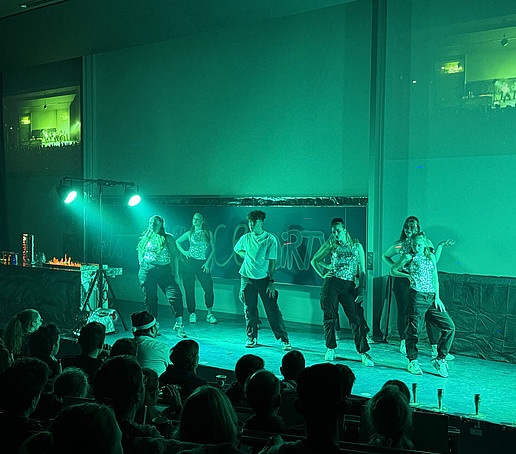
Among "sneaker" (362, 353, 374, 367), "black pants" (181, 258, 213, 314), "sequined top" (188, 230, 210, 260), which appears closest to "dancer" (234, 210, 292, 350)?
"sneaker" (362, 353, 374, 367)

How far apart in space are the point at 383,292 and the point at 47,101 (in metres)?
8.32

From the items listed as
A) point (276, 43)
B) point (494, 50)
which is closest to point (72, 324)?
point (276, 43)

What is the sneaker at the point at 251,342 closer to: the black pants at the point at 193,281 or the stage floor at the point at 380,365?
the stage floor at the point at 380,365

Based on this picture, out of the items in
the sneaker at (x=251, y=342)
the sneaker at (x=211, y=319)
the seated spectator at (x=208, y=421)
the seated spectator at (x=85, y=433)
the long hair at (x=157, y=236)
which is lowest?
the sneaker at (x=211, y=319)

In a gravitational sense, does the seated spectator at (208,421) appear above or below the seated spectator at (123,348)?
above

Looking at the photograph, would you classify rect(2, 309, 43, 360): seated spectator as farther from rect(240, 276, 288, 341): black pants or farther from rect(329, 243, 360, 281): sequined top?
rect(329, 243, 360, 281): sequined top

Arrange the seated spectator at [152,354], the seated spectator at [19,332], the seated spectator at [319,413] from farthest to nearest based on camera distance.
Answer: the seated spectator at [19,332]
the seated spectator at [152,354]
the seated spectator at [319,413]

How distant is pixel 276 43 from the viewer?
30.2ft

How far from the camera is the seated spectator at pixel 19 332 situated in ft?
17.0

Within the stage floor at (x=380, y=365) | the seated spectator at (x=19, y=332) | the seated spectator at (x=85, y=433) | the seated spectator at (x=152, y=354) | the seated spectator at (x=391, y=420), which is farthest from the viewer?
the stage floor at (x=380, y=365)

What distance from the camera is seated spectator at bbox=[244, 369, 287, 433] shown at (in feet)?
8.93

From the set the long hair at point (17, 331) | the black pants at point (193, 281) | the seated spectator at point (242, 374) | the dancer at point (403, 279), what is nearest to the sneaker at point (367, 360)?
the dancer at point (403, 279)

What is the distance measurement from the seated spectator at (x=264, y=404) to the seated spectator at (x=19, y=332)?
3.07m

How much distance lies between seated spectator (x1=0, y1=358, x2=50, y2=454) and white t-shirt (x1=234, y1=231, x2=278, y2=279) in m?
4.55
